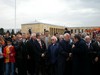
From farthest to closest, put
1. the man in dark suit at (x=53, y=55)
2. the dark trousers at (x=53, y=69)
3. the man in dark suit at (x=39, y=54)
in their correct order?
the man in dark suit at (x=39, y=54), the dark trousers at (x=53, y=69), the man in dark suit at (x=53, y=55)

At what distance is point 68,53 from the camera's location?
1196 cm

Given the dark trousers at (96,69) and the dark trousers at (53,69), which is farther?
the dark trousers at (53,69)

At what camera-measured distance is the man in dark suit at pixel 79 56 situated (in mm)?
11320

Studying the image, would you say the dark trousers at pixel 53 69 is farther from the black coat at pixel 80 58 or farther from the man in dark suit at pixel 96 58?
the man in dark suit at pixel 96 58

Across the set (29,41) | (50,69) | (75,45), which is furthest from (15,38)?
(75,45)

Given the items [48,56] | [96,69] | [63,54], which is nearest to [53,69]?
[48,56]

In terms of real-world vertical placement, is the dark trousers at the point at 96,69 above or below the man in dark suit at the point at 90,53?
below

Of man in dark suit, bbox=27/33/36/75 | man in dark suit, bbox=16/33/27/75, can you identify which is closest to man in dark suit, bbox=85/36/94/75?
man in dark suit, bbox=27/33/36/75

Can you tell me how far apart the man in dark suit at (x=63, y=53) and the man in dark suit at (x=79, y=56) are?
0.48 meters

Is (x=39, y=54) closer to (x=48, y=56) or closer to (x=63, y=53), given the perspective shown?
(x=48, y=56)

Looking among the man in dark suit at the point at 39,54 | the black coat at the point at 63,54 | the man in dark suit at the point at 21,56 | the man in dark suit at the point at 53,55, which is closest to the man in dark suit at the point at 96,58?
the black coat at the point at 63,54

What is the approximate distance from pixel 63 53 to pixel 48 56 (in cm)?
119

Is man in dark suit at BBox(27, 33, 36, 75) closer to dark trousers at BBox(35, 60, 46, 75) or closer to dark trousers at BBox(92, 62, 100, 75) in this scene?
dark trousers at BBox(35, 60, 46, 75)

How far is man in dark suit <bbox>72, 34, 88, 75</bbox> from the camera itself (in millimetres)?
11320
